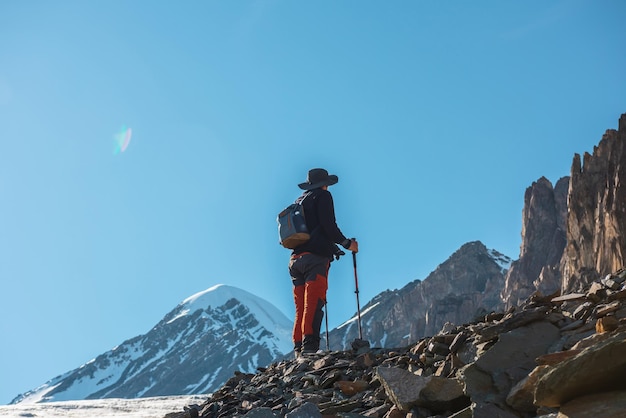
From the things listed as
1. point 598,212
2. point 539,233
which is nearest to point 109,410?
point 598,212

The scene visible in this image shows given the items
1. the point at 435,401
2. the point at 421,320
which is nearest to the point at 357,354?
the point at 435,401

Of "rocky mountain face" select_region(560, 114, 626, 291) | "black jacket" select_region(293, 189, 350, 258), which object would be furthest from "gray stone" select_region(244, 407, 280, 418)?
"rocky mountain face" select_region(560, 114, 626, 291)

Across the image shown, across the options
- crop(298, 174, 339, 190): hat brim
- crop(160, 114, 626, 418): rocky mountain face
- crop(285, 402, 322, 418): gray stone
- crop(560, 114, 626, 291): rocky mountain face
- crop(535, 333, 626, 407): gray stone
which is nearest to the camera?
crop(535, 333, 626, 407): gray stone

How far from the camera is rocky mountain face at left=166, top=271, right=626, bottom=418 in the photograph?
197 inches

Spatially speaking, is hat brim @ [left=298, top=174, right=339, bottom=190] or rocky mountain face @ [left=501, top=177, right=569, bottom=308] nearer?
hat brim @ [left=298, top=174, right=339, bottom=190]

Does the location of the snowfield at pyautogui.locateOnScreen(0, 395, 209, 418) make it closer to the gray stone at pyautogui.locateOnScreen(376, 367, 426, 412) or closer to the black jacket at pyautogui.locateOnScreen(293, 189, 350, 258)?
the black jacket at pyautogui.locateOnScreen(293, 189, 350, 258)

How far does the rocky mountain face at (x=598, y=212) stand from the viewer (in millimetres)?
88500

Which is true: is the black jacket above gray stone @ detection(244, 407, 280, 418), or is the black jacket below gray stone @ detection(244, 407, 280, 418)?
above

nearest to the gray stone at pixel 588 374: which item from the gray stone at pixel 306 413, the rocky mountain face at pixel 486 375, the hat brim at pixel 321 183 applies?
the rocky mountain face at pixel 486 375

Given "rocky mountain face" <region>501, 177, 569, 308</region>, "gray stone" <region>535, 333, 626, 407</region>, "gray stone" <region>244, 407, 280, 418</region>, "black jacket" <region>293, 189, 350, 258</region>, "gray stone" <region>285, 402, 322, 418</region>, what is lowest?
"gray stone" <region>535, 333, 626, 407</region>

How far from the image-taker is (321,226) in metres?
13.2

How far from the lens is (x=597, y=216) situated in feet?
322

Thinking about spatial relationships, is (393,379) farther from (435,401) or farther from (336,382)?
(336,382)

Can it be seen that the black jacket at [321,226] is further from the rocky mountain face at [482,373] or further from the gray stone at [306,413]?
the gray stone at [306,413]
